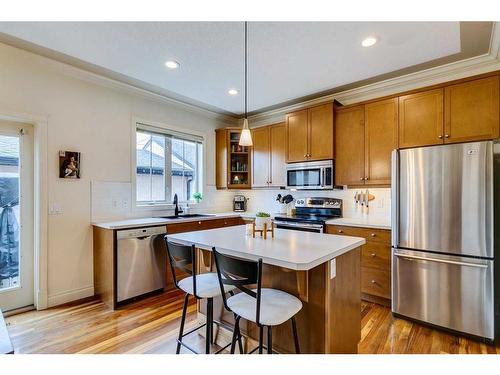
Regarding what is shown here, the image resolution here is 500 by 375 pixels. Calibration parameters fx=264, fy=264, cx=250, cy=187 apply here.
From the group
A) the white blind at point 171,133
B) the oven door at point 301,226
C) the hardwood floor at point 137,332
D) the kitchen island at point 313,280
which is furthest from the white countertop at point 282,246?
the white blind at point 171,133

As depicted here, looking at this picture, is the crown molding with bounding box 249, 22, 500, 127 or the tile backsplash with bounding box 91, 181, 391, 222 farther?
the tile backsplash with bounding box 91, 181, 391, 222

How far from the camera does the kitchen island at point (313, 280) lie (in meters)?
1.60

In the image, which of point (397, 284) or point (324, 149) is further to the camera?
point (324, 149)

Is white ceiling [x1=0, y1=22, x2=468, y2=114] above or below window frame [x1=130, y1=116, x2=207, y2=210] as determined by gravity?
above

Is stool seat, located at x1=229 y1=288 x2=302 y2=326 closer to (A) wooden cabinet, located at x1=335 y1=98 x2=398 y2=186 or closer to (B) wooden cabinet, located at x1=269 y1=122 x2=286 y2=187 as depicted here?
(A) wooden cabinet, located at x1=335 y1=98 x2=398 y2=186

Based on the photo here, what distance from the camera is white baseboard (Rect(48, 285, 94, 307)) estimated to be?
9.37 feet

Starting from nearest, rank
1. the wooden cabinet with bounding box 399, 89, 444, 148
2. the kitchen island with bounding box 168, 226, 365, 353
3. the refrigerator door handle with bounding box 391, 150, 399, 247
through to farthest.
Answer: the kitchen island with bounding box 168, 226, 365, 353, the refrigerator door handle with bounding box 391, 150, 399, 247, the wooden cabinet with bounding box 399, 89, 444, 148

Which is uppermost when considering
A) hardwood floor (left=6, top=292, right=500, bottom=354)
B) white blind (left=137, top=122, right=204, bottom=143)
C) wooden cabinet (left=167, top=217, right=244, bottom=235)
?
white blind (left=137, top=122, right=204, bottom=143)

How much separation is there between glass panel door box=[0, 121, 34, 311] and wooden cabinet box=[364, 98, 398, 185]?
3.87 meters

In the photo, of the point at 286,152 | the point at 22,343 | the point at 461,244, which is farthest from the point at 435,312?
the point at 22,343

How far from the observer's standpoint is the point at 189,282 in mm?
1966

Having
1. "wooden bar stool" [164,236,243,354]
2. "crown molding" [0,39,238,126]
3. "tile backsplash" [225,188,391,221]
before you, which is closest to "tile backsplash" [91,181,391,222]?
"tile backsplash" [225,188,391,221]

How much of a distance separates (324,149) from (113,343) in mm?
3167

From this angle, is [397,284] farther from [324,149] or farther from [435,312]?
[324,149]
